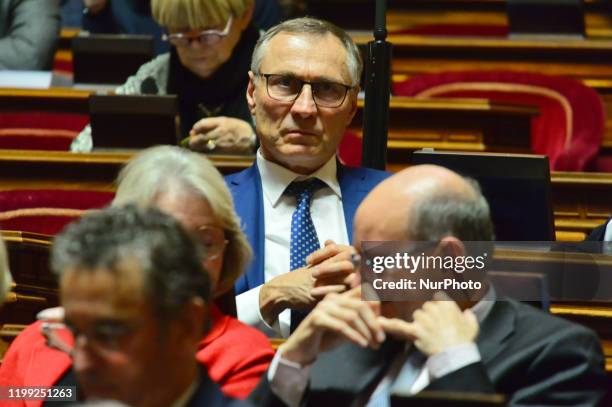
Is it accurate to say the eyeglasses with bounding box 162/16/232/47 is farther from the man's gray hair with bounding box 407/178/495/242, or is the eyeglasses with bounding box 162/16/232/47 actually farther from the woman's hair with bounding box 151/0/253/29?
the man's gray hair with bounding box 407/178/495/242

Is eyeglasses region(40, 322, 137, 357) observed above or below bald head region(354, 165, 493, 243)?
below

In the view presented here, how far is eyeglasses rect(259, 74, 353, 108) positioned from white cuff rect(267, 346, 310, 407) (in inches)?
23.8

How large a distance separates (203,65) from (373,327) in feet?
3.95

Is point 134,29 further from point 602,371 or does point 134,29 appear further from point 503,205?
point 602,371

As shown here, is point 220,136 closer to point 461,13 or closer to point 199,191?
point 199,191

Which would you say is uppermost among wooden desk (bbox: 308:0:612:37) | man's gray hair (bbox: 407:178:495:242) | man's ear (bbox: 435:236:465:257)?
man's gray hair (bbox: 407:178:495:242)

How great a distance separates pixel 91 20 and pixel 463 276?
201 cm

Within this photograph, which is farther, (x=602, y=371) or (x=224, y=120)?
(x=224, y=120)

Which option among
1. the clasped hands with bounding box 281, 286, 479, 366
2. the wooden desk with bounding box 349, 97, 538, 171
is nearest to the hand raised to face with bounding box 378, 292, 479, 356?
the clasped hands with bounding box 281, 286, 479, 366

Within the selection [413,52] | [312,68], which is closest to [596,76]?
[413,52]

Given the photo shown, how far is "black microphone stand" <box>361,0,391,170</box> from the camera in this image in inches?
74.2

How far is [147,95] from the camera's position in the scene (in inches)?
84.2

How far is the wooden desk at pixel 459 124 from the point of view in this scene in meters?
2.38

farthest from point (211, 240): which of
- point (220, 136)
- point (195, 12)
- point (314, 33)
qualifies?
point (195, 12)
